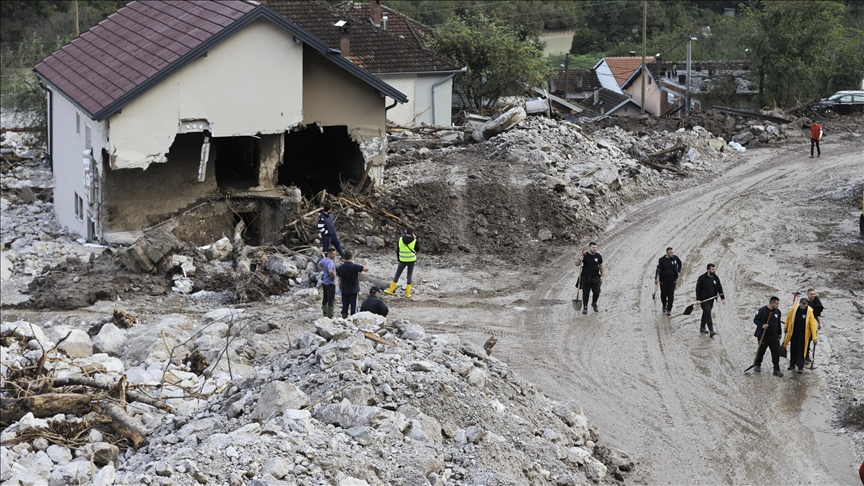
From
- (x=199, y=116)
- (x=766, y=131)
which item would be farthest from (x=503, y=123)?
(x=766, y=131)

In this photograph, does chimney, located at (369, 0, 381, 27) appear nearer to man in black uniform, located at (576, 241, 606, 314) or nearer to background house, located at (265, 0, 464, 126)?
background house, located at (265, 0, 464, 126)

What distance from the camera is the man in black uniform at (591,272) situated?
18297 mm

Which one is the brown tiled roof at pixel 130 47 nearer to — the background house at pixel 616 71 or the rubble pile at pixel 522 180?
the rubble pile at pixel 522 180

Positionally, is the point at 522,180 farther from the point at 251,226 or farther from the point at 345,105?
the point at 251,226

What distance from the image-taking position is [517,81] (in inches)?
1518

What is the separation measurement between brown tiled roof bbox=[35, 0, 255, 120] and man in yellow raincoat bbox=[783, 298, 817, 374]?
43.7 ft

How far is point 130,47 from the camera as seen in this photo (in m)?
24.1

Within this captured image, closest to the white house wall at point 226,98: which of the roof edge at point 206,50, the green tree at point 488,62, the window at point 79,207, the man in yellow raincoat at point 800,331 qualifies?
the roof edge at point 206,50

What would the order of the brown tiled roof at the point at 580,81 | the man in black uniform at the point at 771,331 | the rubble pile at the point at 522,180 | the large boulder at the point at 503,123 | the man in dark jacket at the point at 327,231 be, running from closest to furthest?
the man in black uniform at the point at 771,331 → the man in dark jacket at the point at 327,231 → the rubble pile at the point at 522,180 → the large boulder at the point at 503,123 → the brown tiled roof at the point at 580,81

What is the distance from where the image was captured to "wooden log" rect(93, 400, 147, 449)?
37.9ft

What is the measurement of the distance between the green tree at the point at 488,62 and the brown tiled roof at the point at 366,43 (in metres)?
2.91

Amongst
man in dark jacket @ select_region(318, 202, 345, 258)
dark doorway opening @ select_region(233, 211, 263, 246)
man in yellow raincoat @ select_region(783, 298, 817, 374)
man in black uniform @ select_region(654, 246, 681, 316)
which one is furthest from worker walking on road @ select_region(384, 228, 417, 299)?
man in yellow raincoat @ select_region(783, 298, 817, 374)

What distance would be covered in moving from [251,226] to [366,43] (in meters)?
11.8

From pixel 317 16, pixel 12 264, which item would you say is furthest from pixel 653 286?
pixel 317 16
